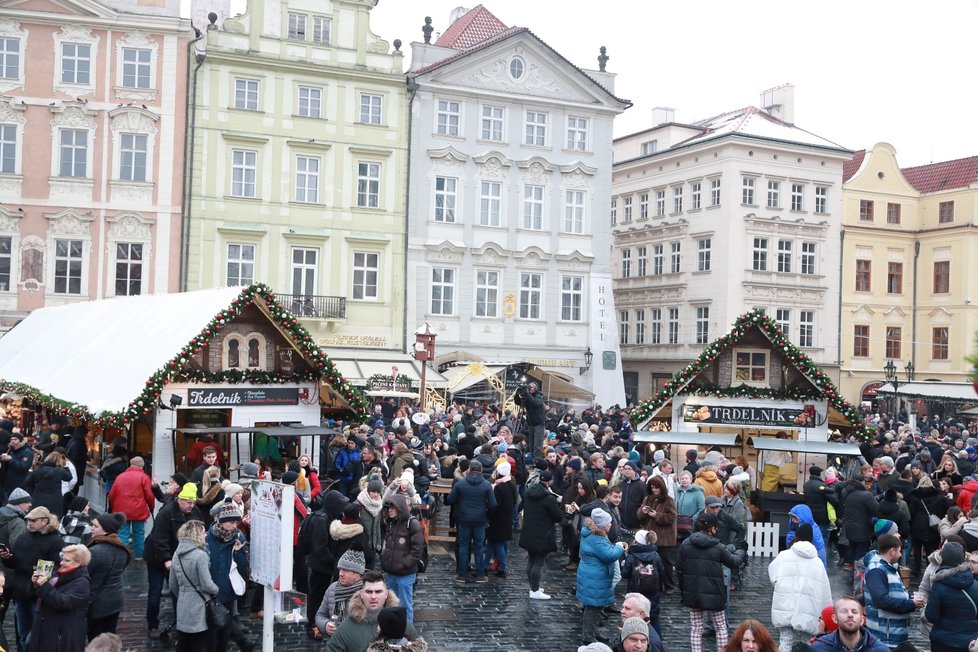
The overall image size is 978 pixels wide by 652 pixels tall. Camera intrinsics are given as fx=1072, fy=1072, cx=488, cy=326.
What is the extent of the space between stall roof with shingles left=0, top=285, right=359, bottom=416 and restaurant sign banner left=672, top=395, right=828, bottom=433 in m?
6.60

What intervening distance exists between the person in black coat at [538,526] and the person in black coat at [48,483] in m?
6.08

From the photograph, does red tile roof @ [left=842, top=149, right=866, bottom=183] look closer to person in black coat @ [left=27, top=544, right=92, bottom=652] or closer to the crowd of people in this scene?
the crowd of people

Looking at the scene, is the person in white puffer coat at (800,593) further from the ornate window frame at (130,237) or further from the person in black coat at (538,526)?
the ornate window frame at (130,237)

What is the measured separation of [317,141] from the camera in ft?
117

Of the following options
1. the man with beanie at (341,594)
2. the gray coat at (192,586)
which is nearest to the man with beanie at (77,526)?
the gray coat at (192,586)

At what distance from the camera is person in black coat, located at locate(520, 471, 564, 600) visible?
43.1ft

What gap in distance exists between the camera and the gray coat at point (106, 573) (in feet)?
29.6

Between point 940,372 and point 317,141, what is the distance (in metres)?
29.0

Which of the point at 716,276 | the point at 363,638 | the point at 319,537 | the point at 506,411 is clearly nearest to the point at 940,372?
the point at 716,276

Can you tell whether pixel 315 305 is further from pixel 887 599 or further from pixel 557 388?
pixel 887 599

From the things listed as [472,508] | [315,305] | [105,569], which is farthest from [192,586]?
[315,305]

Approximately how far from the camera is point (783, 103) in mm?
50531

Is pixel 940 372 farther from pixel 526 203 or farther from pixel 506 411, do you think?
pixel 506 411

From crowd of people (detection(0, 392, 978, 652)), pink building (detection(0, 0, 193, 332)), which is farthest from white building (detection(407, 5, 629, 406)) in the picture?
crowd of people (detection(0, 392, 978, 652))
